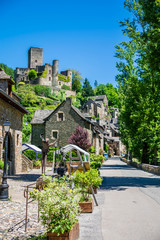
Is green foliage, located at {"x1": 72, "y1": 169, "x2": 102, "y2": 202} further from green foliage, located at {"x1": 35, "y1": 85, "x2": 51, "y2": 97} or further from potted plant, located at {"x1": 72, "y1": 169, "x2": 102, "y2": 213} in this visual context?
green foliage, located at {"x1": 35, "y1": 85, "x2": 51, "y2": 97}

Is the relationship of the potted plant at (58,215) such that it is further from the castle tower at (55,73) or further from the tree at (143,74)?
the castle tower at (55,73)

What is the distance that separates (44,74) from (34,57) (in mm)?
22513

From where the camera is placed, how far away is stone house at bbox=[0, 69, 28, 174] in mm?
16750

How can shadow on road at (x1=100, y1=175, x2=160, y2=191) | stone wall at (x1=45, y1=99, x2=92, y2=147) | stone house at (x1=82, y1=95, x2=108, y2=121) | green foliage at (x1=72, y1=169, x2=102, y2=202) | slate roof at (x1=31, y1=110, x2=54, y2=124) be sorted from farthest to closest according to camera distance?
1. stone house at (x1=82, y1=95, x2=108, y2=121)
2. slate roof at (x1=31, y1=110, x2=54, y2=124)
3. stone wall at (x1=45, y1=99, x2=92, y2=147)
4. shadow on road at (x1=100, y1=175, x2=160, y2=191)
5. green foliage at (x1=72, y1=169, x2=102, y2=202)

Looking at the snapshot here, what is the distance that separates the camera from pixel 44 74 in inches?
4277

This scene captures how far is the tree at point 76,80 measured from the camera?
4943 inches

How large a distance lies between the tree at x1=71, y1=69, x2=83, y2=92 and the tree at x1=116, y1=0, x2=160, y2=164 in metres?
89.1

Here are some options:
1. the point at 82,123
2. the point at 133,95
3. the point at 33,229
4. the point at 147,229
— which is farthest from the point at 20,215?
the point at 82,123

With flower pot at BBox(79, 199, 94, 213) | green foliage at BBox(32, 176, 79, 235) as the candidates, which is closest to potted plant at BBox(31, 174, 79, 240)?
green foliage at BBox(32, 176, 79, 235)

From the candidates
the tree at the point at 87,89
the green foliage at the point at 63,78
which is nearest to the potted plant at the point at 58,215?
the green foliage at the point at 63,78

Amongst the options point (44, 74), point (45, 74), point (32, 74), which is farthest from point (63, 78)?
point (32, 74)

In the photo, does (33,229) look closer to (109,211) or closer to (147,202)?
(109,211)

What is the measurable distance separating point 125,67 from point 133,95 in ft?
11.5

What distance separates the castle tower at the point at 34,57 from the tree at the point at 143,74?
96.9m
